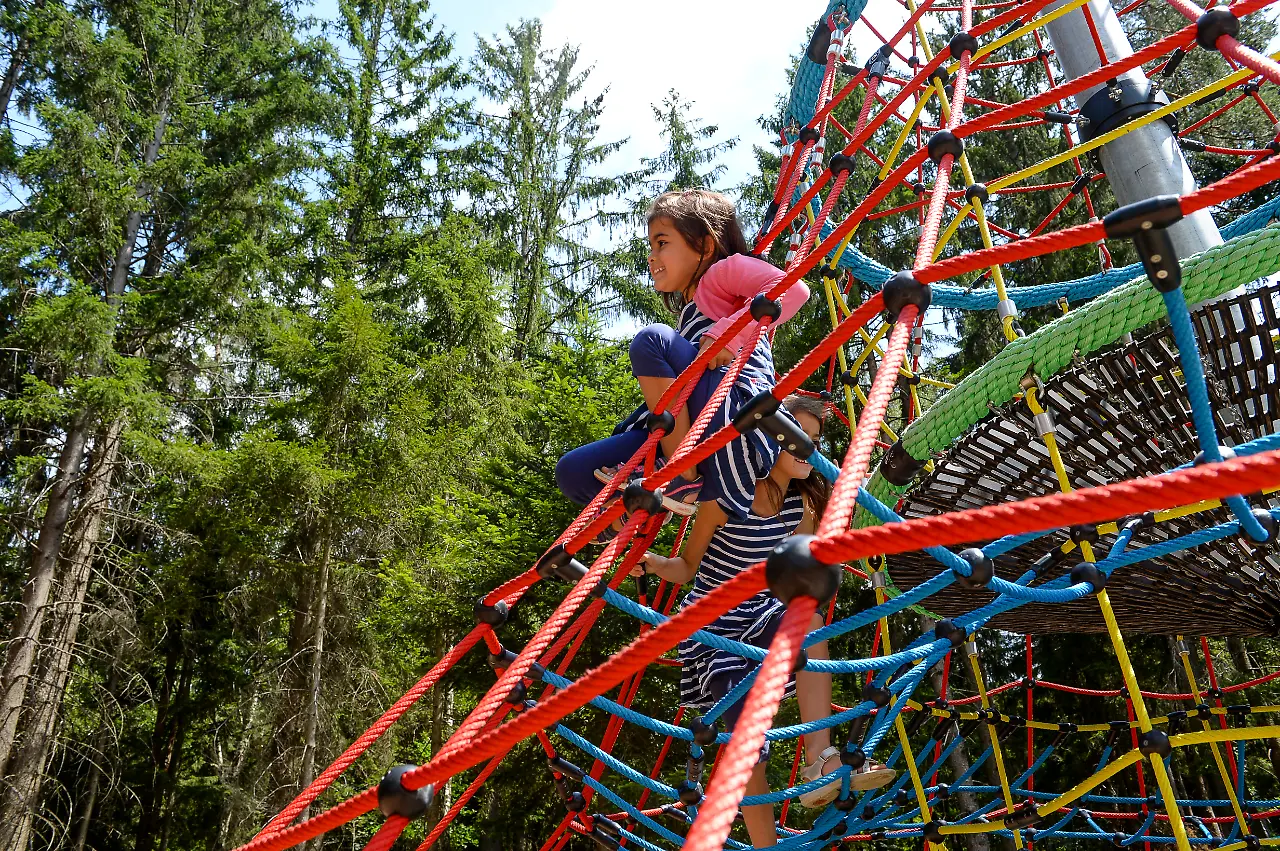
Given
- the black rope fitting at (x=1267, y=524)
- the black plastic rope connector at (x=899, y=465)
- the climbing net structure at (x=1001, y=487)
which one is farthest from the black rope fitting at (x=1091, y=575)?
the black plastic rope connector at (x=899, y=465)

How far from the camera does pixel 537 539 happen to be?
21.4ft

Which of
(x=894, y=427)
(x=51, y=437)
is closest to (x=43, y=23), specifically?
(x=51, y=437)

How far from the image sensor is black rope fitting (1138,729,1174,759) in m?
1.73

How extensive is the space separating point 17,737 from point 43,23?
6.19 metres

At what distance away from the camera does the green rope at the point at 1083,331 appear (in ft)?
4.53

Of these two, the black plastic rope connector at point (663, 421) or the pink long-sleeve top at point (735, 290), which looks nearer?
the black plastic rope connector at point (663, 421)

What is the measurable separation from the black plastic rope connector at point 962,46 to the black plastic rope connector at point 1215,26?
0.58 meters

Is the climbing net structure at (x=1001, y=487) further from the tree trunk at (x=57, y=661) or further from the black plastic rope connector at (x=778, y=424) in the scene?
the tree trunk at (x=57, y=661)

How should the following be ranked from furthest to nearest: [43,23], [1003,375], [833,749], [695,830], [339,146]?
[339,146] → [43,23] → [833,749] → [1003,375] → [695,830]

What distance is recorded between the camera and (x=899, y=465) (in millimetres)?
1830

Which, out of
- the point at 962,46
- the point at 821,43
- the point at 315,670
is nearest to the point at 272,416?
the point at 315,670

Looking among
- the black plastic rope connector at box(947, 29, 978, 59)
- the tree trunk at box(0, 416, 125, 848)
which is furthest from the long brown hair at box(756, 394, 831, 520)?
the tree trunk at box(0, 416, 125, 848)

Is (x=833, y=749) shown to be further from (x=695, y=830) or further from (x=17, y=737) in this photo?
(x=17, y=737)

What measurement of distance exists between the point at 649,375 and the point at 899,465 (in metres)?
0.57
